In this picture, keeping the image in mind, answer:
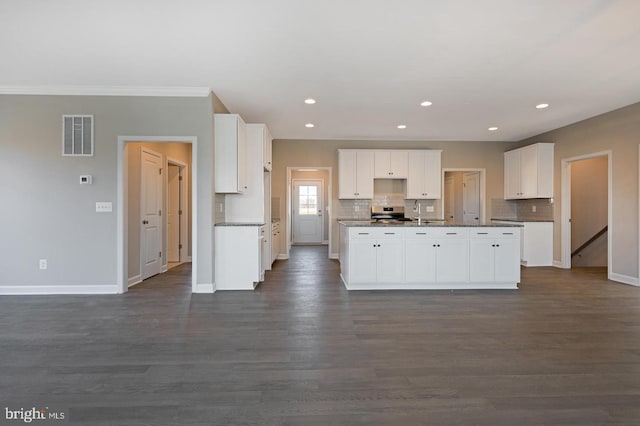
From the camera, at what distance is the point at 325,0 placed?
2.39 meters

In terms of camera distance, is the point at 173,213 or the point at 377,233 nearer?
the point at 377,233

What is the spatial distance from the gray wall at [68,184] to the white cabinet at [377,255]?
1988mm

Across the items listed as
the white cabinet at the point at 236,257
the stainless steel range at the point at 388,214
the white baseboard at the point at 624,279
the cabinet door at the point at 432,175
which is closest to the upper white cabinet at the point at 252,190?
the white cabinet at the point at 236,257

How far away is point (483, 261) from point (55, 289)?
5736 mm

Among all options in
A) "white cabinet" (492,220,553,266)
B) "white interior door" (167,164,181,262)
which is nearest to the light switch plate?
"white interior door" (167,164,181,262)

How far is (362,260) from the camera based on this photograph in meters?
4.40

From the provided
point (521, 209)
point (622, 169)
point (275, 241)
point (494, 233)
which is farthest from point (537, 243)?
point (275, 241)

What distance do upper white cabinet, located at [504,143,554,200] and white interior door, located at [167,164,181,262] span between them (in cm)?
723

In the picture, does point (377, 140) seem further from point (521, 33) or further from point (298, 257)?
point (521, 33)

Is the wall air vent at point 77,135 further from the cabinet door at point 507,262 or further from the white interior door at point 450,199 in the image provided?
the white interior door at point 450,199

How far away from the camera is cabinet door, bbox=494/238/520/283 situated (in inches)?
174

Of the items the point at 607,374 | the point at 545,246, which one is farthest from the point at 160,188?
the point at 545,246

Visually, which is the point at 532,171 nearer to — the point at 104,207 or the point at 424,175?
the point at 424,175

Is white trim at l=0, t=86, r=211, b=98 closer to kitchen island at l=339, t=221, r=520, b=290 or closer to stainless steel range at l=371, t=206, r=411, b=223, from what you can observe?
kitchen island at l=339, t=221, r=520, b=290
